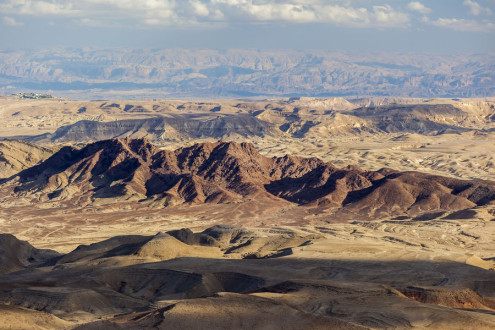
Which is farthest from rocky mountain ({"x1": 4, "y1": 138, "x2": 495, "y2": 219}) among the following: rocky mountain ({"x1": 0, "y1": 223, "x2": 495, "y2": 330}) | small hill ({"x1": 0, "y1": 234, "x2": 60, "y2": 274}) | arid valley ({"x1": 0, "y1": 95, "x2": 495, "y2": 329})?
small hill ({"x1": 0, "y1": 234, "x2": 60, "y2": 274})

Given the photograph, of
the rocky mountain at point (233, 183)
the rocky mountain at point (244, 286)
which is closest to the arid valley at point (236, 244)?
the rocky mountain at point (244, 286)

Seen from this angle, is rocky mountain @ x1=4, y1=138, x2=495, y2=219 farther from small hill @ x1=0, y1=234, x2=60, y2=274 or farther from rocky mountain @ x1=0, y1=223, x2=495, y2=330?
small hill @ x1=0, y1=234, x2=60, y2=274

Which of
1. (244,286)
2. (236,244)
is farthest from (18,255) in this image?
(244,286)

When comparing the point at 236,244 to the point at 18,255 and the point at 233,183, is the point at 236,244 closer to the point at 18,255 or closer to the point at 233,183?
the point at 18,255

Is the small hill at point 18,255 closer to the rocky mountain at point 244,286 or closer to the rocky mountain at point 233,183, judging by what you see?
the rocky mountain at point 244,286

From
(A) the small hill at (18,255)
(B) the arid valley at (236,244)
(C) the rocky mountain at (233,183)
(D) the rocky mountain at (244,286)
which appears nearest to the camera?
(D) the rocky mountain at (244,286)

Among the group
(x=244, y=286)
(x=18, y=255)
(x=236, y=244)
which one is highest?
(x=244, y=286)

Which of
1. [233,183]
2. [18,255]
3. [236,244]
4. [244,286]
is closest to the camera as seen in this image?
[244,286]
